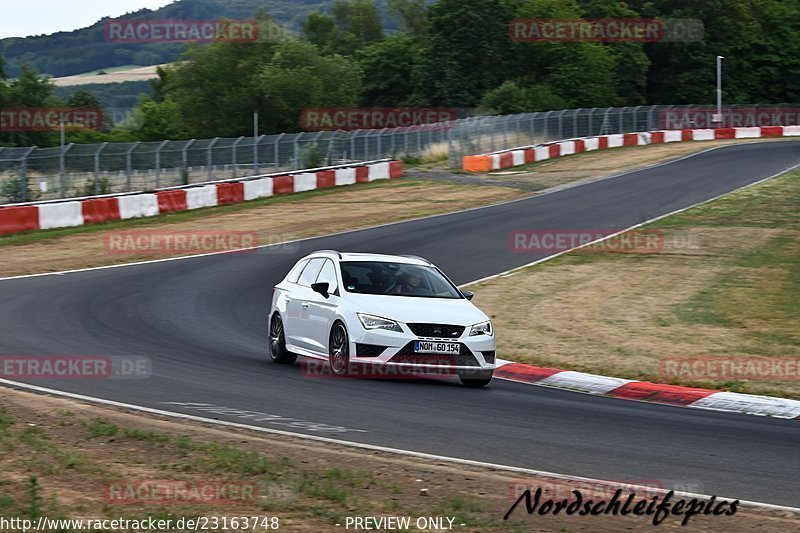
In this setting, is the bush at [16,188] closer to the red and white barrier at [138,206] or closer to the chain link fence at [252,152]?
the chain link fence at [252,152]

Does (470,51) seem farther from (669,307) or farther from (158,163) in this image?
(669,307)

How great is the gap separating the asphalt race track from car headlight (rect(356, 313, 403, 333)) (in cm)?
65

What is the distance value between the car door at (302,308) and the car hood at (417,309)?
939mm

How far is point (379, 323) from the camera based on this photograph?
1302 cm

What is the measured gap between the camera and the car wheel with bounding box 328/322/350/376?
43.5 ft

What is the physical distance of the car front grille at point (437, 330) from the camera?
13.0 meters

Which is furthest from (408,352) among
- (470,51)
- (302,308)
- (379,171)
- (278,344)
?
(470,51)

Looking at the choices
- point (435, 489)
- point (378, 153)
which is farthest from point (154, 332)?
point (378, 153)

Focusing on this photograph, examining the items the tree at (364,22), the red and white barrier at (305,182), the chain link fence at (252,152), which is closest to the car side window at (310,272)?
the chain link fence at (252,152)

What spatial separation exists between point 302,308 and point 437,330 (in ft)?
7.02

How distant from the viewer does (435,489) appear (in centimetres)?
795

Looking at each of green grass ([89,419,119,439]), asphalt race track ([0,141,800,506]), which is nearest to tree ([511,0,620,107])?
asphalt race track ([0,141,800,506])

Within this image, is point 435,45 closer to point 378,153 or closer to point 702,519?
point 378,153

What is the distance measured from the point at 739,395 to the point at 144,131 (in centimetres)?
12586
